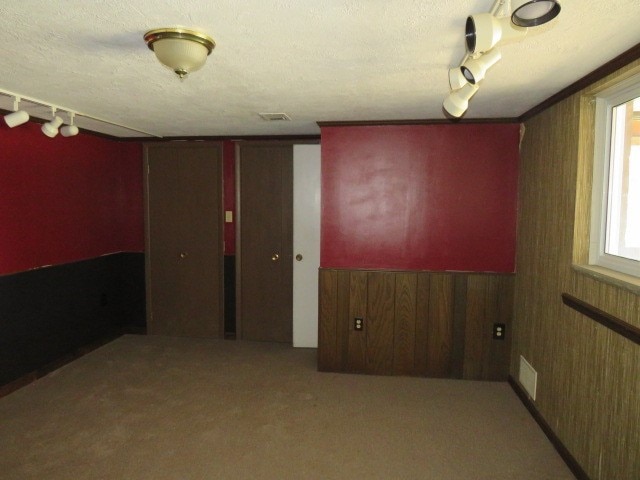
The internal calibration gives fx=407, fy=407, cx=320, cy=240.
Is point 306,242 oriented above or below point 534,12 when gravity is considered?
below

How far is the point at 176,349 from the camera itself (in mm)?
4055

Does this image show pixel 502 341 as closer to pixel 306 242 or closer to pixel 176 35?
pixel 306 242

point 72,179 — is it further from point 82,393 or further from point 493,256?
point 493,256

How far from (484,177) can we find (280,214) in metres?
1.96

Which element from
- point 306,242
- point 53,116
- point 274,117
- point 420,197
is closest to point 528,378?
point 420,197

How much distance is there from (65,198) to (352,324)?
279cm

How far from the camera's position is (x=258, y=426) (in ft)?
8.72

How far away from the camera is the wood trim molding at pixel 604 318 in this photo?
1.75m

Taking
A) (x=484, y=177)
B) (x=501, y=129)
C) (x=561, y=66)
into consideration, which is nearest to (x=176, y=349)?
(x=484, y=177)

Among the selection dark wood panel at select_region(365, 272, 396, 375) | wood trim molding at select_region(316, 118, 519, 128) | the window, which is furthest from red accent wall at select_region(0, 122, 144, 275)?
the window

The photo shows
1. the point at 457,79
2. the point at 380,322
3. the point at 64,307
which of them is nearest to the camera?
the point at 457,79

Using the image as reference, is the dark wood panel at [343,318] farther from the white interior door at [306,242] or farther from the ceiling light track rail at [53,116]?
the ceiling light track rail at [53,116]

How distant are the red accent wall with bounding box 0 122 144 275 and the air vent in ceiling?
186 centimetres

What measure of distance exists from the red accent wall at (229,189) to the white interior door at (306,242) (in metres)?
0.67
